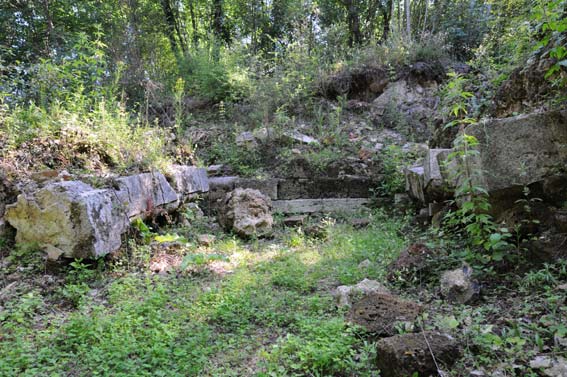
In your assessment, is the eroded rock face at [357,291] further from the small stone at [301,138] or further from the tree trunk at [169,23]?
the tree trunk at [169,23]

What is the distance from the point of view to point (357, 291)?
9.69 ft

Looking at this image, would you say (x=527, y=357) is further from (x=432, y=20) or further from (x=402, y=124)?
(x=432, y=20)

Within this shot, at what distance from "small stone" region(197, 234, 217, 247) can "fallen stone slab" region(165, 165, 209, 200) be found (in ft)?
2.82

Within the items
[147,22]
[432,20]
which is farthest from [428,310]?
[147,22]

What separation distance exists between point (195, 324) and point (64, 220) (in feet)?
5.62

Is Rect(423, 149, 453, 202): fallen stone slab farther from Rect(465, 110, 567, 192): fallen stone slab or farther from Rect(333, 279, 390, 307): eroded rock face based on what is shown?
Rect(333, 279, 390, 307): eroded rock face

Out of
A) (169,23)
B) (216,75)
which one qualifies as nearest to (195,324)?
(216,75)

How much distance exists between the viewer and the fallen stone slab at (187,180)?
206 inches

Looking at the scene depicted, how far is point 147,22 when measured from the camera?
426 inches

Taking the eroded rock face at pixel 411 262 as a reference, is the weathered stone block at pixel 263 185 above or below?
above

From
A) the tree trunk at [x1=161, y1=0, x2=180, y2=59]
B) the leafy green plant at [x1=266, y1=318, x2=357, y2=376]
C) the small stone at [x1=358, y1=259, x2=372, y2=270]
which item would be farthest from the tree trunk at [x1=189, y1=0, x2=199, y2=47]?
the leafy green plant at [x1=266, y1=318, x2=357, y2=376]

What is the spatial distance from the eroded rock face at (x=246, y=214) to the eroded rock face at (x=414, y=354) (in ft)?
10.8

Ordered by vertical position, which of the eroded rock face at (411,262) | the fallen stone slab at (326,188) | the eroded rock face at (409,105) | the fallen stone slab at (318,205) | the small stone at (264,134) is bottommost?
the eroded rock face at (411,262)

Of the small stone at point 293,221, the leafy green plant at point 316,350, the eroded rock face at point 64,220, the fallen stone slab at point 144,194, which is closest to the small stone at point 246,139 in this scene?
the small stone at point 293,221
